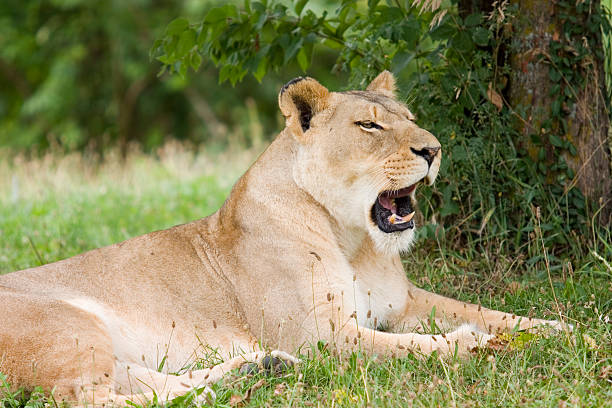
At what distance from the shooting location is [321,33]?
18.4ft

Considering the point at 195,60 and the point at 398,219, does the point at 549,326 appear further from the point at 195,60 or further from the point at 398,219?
the point at 195,60

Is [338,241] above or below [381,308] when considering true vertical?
above

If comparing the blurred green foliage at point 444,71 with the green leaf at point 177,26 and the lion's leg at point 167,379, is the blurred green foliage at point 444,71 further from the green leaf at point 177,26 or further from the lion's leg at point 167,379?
the lion's leg at point 167,379

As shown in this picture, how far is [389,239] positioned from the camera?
3830 millimetres

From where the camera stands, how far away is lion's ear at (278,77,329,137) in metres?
3.85

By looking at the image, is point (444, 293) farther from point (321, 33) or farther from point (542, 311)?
point (321, 33)

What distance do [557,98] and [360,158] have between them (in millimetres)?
1674

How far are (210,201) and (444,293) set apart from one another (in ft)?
14.0

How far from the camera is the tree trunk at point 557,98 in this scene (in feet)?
15.9

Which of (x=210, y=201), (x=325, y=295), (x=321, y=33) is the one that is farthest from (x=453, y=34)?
(x=210, y=201)

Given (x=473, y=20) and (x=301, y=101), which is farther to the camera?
(x=473, y=20)

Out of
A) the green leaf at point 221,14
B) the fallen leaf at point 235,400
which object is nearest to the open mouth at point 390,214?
the fallen leaf at point 235,400

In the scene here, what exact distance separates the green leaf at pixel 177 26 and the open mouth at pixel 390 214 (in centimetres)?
206

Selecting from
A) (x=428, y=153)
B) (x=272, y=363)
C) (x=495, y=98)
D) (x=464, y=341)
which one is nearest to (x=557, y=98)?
(x=495, y=98)
